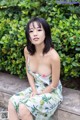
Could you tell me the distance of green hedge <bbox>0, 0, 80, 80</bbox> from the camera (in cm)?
304

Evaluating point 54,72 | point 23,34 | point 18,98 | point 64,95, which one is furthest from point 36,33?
point 64,95

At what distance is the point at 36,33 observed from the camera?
8.88 feet

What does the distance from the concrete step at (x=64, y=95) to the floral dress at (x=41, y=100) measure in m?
0.09

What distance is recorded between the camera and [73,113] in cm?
282

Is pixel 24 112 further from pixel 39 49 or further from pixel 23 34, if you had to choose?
pixel 23 34

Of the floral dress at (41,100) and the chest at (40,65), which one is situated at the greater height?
the chest at (40,65)

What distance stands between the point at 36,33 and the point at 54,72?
1.38 ft

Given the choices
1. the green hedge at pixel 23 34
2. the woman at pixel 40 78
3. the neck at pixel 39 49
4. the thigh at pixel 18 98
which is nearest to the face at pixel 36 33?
the woman at pixel 40 78

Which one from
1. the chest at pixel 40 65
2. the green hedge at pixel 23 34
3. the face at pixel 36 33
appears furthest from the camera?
the green hedge at pixel 23 34

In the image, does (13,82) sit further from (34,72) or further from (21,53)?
(34,72)

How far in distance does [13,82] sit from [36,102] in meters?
0.81

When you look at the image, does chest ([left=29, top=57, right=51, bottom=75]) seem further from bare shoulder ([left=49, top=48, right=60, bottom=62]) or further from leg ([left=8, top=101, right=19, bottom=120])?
leg ([left=8, top=101, right=19, bottom=120])

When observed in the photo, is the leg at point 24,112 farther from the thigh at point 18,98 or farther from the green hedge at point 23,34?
the green hedge at point 23,34

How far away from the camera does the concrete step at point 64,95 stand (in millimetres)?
2855
